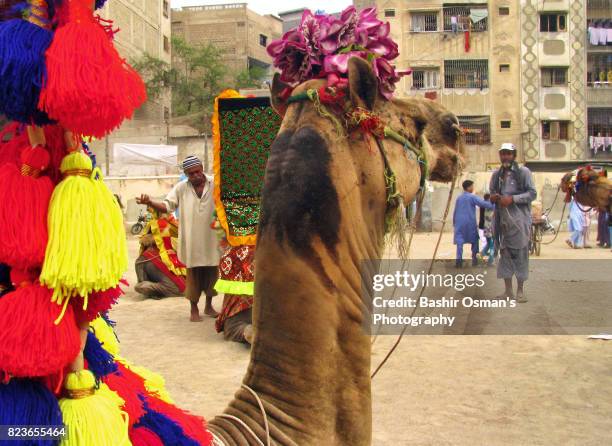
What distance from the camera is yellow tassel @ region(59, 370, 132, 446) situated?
4.63ft

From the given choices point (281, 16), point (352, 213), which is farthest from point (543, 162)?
point (352, 213)

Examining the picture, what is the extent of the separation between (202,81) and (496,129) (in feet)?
69.0

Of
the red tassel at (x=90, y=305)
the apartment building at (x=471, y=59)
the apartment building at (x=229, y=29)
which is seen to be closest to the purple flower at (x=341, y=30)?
the red tassel at (x=90, y=305)

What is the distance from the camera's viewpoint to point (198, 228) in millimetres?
7887

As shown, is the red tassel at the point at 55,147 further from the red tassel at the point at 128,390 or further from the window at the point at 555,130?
the window at the point at 555,130

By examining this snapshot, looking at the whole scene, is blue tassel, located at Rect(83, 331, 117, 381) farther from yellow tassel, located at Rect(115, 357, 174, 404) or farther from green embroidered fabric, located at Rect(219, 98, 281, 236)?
green embroidered fabric, located at Rect(219, 98, 281, 236)

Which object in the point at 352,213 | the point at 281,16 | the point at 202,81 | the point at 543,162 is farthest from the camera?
the point at 281,16

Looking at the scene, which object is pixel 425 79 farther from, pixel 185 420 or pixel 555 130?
pixel 185 420

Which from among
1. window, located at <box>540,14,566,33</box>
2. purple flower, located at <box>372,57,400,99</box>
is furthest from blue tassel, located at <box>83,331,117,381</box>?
window, located at <box>540,14,566,33</box>

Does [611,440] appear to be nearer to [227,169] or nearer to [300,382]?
[300,382]

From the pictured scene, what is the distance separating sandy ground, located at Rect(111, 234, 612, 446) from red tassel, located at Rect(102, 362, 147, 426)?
267 cm

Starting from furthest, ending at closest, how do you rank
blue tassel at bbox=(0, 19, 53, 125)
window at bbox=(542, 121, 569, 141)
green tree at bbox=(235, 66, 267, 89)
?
green tree at bbox=(235, 66, 267, 89) < window at bbox=(542, 121, 569, 141) < blue tassel at bbox=(0, 19, 53, 125)

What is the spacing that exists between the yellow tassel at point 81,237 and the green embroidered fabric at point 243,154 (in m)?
4.82

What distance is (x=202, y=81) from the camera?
4812 centimetres
